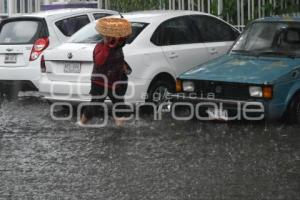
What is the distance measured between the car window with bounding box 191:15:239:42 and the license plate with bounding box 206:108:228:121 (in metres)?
2.53

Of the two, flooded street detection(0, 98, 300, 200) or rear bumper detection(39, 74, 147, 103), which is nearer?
flooded street detection(0, 98, 300, 200)

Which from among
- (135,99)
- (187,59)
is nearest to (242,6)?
(187,59)

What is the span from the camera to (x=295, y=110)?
11.8m

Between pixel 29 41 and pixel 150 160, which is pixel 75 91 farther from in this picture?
pixel 150 160

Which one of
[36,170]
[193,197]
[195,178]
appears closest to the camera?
[193,197]

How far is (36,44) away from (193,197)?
296 inches

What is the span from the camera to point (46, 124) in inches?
508

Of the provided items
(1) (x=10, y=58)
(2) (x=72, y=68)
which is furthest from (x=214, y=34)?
(1) (x=10, y=58)

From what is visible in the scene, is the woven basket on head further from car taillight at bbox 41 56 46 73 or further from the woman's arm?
car taillight at bbox 41 56 46 73

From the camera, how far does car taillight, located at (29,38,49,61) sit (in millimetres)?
14852

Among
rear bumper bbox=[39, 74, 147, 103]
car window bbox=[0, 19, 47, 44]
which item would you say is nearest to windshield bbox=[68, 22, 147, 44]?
rear bumper bbox=[39, 74, 147, 103]

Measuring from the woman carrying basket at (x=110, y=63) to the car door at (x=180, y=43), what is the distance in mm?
1441

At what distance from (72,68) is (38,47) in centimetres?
211

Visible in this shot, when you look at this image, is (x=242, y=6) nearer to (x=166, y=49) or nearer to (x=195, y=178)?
(x=166, y=49)
